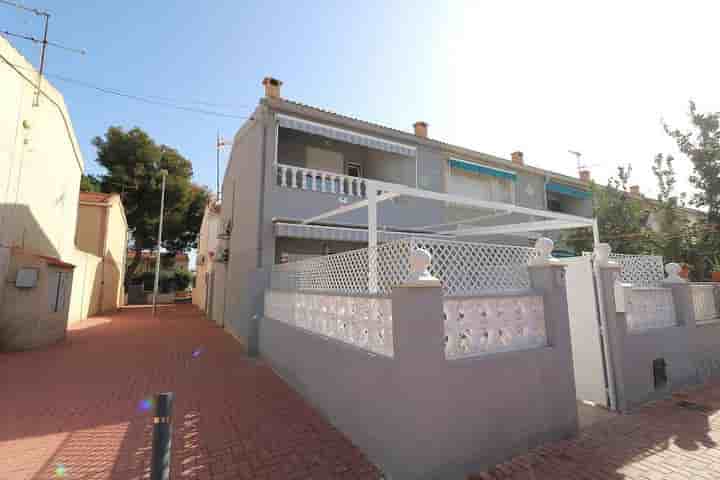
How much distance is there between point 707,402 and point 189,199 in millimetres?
39145

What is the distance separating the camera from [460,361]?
3785 millimetres

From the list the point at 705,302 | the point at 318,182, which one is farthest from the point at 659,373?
the point at 318,182

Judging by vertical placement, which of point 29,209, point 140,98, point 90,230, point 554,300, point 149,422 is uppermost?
point 140,98

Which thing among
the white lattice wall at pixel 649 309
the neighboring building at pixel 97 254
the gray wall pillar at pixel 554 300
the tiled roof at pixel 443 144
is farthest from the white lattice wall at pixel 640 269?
the neighboring building at pixel 97 254

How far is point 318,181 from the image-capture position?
39.0 ft

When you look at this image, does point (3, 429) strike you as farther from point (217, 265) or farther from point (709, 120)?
point (709, 120)

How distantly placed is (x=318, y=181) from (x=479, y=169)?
816cm

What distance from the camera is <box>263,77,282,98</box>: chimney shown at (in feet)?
38.0

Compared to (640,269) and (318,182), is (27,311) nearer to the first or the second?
(318,182)

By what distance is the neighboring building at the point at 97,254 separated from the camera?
18228 mm

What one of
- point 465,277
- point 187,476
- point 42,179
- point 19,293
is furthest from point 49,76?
point 465,277

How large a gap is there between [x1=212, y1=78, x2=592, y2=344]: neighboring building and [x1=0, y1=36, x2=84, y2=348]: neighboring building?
6.14 metres

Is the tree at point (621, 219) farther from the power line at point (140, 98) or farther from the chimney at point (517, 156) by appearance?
the power line at point (140, 98)

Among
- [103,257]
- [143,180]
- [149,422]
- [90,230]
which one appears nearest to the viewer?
[149,422]
